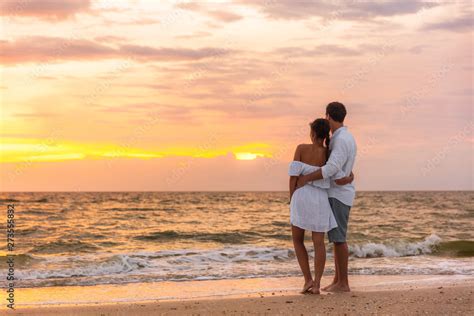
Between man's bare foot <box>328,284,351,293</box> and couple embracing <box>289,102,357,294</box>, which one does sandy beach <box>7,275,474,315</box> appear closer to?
man's bare foot <box>328,284,351,293</box>

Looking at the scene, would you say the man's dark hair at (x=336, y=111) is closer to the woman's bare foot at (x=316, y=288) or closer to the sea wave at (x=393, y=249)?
the woman's bare foot at (x=316, y=288)

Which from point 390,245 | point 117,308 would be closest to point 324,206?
point 117,308

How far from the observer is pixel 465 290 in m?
7.50

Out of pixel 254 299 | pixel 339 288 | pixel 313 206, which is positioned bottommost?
pixel 254 299

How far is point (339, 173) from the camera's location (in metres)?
6.73

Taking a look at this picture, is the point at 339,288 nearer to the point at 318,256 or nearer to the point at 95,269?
the point at 318,256

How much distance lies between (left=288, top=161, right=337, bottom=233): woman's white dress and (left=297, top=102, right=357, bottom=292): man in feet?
0.27

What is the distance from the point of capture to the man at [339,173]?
668 cm

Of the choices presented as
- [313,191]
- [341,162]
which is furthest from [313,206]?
[341,162]

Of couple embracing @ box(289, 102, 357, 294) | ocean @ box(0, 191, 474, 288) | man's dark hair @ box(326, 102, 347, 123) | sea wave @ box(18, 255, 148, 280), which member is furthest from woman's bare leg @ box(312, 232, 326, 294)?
sea wave @ box(18, 255, 148, 280)

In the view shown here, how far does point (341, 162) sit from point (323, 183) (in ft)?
1.13

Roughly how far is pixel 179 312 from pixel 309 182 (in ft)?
6.72

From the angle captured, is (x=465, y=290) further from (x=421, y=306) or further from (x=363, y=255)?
(x=363, y=255)

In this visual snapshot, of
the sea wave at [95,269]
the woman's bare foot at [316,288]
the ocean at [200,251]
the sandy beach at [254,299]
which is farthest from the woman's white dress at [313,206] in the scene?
the sea wave at [95,269]
